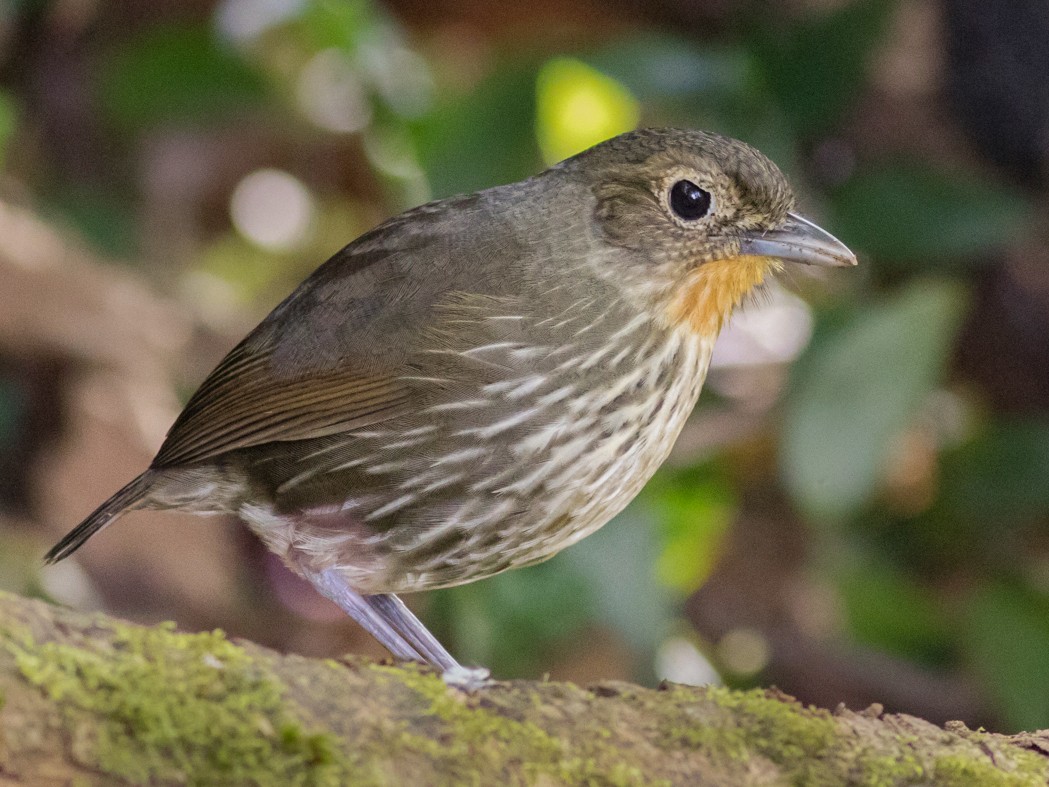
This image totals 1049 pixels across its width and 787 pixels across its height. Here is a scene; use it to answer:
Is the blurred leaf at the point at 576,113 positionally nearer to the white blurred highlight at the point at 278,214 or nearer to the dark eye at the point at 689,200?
the white blurred highlight at the point at 278,214

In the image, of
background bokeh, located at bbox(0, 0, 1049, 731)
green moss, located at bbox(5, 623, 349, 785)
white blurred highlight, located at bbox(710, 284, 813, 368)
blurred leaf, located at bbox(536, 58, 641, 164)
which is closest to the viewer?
green moss, located at bbox(5, 623, 349, 785)

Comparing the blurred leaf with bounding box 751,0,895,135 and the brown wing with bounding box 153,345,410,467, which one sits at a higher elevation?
the blurred leaf with bounding box 751,0,895,135

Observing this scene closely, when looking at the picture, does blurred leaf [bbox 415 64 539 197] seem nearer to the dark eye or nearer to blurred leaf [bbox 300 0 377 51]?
blurred leaf [bbox 300 0 377 51]

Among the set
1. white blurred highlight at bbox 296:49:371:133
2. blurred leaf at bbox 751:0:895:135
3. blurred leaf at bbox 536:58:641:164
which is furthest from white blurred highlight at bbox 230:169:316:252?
blurred leaf at bbox 751:0:895:135

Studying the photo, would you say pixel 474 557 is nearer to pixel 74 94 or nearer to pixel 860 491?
pixel 860 491

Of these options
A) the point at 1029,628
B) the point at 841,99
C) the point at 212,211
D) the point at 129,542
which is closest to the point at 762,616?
the point at 1029,628

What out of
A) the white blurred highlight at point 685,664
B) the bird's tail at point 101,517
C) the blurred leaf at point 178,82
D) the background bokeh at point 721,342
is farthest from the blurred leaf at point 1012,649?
the blurred leaf at point 178,82

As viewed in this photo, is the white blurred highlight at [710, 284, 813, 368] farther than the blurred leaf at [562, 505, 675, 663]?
Yes

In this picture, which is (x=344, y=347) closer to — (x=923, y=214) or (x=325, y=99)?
(x=923, y=214)
